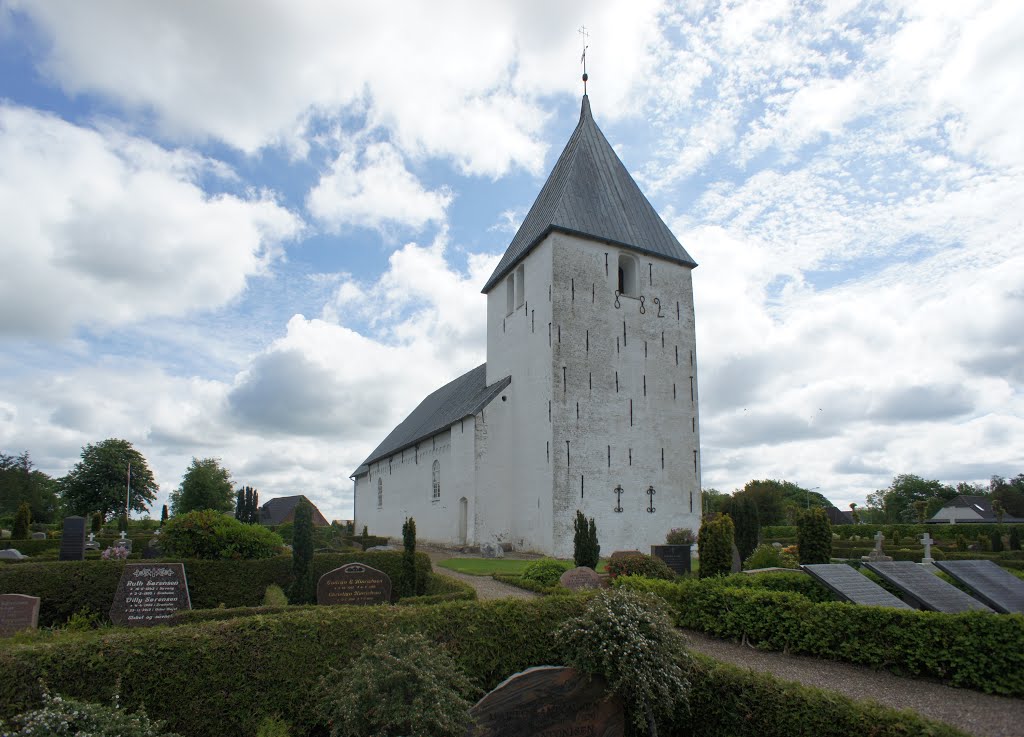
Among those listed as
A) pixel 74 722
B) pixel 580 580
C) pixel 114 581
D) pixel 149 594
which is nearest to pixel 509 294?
pixel 580 580

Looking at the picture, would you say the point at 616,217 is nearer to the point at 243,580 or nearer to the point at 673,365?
the point at 673,365

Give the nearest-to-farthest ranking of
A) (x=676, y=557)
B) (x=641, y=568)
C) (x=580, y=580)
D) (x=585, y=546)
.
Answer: (x=580, y=580)
(x=641, y=568)
(x=585, y=546)
(x=676, y=557)

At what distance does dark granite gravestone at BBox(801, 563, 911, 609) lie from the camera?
794cm

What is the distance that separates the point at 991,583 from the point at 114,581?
13.4 meters

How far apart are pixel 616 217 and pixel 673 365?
5.72 metres

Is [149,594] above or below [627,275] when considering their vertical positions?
below

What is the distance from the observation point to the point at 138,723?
4289mm

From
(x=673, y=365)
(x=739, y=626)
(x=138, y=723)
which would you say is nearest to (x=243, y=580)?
(x=138, y=723)

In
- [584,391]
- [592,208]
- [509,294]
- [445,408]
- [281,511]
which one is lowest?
[281,511]

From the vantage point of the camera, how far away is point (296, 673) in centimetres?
534

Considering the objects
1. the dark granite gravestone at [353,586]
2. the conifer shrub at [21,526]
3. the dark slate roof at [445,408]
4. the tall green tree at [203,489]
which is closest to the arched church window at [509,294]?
the dark slate roof at [445,408]

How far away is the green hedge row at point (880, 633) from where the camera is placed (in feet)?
19.7

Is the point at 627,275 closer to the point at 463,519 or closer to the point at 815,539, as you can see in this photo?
the point at 463,519

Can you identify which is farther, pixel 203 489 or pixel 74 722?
pixel 203 489
